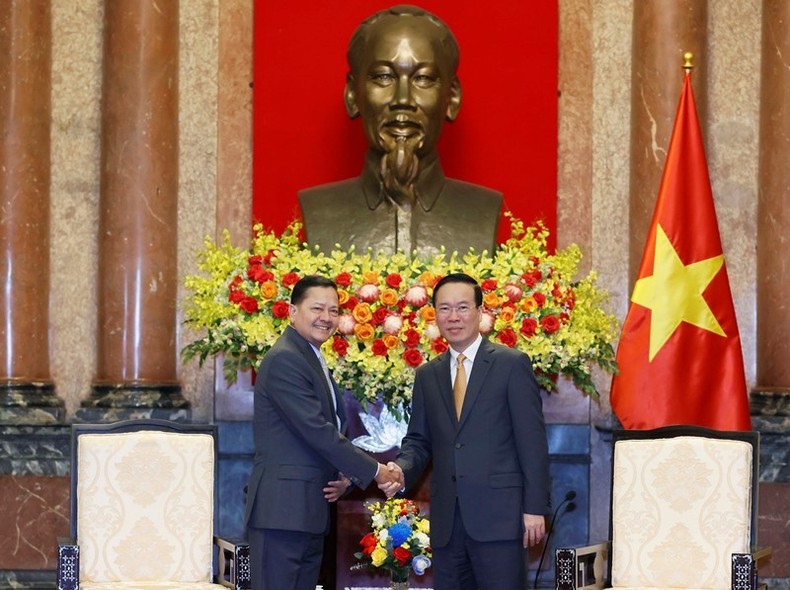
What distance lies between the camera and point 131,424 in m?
5.45

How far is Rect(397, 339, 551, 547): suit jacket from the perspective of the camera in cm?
468

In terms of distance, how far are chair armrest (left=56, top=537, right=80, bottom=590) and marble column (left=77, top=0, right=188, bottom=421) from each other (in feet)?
7.58

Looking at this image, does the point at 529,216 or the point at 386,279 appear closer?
the point at 386,279

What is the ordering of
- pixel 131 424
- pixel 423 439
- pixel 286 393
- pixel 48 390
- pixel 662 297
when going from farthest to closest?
pixel 48 390 < pixel 662 297 < pixel 131 424 < pixel 423 439 < pixel 286 393

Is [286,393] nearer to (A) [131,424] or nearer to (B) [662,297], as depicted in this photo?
(A) [131,424]

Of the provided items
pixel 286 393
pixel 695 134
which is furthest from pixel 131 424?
pixel 695 134

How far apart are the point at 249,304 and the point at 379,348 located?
0.58 metres

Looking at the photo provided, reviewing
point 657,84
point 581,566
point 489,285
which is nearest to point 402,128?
point 489,285

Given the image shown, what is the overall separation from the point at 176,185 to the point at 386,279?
207 centimetres

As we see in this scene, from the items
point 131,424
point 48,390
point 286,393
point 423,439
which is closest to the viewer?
point 286,393

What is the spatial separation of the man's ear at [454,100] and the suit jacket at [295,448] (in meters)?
2.28

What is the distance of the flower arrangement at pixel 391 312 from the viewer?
5691 millimetres

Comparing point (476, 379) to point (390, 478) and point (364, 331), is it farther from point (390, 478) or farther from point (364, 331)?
point (364, 331)

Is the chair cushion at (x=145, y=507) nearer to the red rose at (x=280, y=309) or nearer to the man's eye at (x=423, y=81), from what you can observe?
the red rose at (x=280, y=309)
